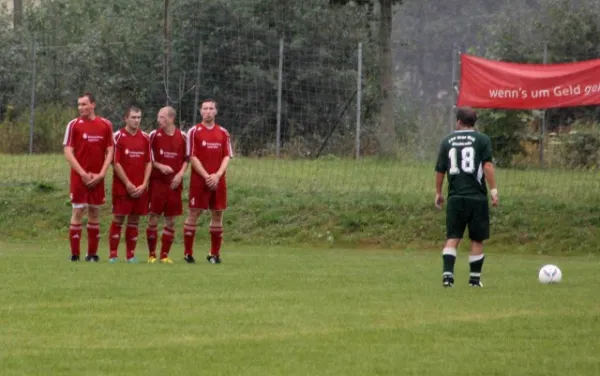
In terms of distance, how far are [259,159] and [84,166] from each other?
1382 centimetres

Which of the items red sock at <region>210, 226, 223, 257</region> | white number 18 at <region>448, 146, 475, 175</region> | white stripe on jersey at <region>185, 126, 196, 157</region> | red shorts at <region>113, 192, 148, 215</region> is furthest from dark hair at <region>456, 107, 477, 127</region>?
red shorts at <region>113, 192, 148, 215</region>

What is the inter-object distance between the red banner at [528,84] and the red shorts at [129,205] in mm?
9149

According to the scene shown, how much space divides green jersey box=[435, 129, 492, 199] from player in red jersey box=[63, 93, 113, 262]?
559cm

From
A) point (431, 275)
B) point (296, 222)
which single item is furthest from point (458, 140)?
point (296, 222)

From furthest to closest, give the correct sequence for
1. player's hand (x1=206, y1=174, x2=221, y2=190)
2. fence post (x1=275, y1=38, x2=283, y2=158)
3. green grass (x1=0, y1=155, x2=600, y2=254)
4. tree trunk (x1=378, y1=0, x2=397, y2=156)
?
tree trunk (x1=378, y1=0, x2=397, y2=156), fence post (x1=275, y1=38, x2=283, y2=158), green grass (x1=0, y1=155, x2=600, y2=254), player's hand (x1=206, y1=174, x2=221, y2=190)

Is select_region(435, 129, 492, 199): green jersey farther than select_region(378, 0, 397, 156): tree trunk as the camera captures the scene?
No

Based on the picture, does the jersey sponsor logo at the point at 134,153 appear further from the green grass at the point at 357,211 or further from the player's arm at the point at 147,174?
the green grass at the point at 357,211

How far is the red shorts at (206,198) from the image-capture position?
61.1 feet

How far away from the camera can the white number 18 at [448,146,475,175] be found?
14852 mm

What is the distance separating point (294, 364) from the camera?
9328mm

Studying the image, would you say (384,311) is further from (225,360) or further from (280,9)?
(280,9)

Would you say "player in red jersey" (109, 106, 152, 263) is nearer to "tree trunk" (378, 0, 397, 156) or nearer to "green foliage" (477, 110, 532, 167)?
"tree trunk" (378, 0, 397, 156)

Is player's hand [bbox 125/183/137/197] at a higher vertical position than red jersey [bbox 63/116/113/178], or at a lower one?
lower

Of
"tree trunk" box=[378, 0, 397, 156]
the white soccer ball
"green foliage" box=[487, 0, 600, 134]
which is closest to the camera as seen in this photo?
the white soccer ball
